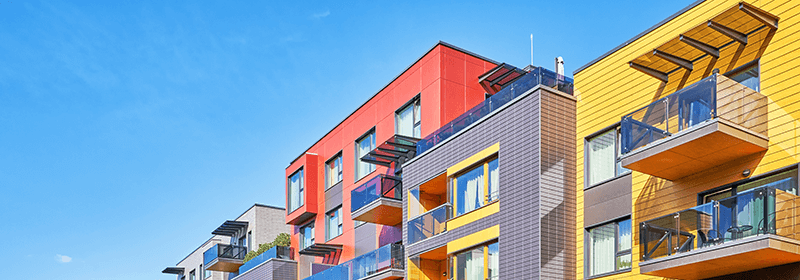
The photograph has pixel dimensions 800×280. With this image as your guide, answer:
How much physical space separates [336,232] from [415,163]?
915 centimetres

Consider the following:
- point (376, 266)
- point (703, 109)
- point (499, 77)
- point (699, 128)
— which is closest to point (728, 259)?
point (699, 128)

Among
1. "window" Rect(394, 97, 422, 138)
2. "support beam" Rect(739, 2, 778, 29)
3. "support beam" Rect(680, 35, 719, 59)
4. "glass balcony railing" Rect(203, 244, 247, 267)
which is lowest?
"glass balcony railing" Rect(203, 244, 247, 267)

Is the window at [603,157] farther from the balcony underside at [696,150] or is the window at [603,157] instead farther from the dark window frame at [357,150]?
the dark window frame at [357,150]

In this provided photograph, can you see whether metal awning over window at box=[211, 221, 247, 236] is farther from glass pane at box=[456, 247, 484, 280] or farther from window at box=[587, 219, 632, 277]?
window at box=[587, 219, 632, 277]

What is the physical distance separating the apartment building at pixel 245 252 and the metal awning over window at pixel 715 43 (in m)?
22.0

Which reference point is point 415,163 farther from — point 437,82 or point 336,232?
point 336,232

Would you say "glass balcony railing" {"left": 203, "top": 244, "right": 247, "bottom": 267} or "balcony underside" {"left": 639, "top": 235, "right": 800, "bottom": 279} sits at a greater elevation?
"glass balcony railing" {"left": 203, "top": 244, "right": 247, "bottom": 267}

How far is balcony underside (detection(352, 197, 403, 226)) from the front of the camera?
89.5 feet

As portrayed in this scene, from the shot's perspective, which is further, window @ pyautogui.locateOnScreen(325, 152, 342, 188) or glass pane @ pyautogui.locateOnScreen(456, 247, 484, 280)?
window @ pyautogui.locateOnScreen(325, 152, 342, 188)

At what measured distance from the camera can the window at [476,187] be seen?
21672 millimetres

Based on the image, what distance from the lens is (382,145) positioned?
28.2m

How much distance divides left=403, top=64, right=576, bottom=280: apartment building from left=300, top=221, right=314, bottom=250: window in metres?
11.7

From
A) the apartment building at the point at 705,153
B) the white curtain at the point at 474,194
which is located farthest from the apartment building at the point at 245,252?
the apartment building at the point at 705,153

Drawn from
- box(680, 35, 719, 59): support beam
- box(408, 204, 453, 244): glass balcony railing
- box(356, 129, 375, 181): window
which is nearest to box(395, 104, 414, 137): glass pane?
box(356, 129, 375, 181): window
